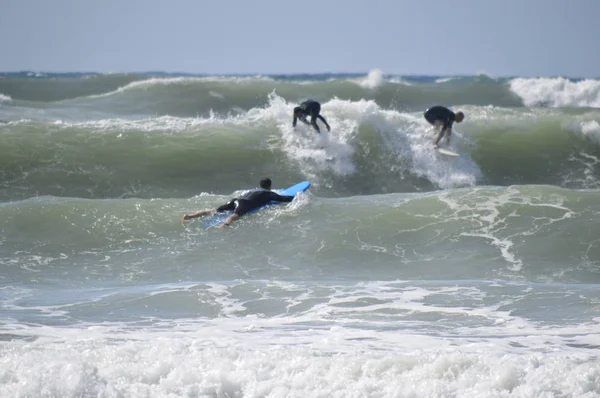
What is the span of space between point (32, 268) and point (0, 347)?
432 cm

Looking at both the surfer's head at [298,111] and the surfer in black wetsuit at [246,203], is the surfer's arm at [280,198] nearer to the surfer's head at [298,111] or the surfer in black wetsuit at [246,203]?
the surfer in black wetsuit at [246,203]

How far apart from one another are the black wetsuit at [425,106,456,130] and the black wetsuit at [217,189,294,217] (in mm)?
6704

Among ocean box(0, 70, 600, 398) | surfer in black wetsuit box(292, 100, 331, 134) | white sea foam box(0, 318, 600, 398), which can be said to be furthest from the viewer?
surfer in black wetsuit box(292, 100, 331, 134)

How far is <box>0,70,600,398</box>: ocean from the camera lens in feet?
24.2

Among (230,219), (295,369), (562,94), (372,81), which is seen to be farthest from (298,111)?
(562,94)

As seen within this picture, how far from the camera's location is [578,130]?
23.4 metres

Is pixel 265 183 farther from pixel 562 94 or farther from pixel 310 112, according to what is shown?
pixel 562 94

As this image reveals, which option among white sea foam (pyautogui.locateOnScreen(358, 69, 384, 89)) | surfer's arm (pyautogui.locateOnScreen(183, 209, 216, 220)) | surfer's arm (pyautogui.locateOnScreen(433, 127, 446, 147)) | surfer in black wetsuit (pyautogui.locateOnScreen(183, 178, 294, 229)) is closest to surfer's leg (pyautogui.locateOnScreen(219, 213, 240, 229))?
surfer in black wetsuit (pyautogui.locateOnScreen(183, 178, 294, 229))

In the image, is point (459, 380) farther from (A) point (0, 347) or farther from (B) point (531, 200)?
(B) point (531, 200)

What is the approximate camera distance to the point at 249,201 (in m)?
14.1

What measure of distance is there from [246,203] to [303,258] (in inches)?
72.3

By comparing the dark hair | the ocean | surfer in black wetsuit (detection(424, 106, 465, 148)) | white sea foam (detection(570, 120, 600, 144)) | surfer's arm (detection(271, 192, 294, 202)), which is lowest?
the ocean

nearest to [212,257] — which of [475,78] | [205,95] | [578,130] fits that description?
[578,130]

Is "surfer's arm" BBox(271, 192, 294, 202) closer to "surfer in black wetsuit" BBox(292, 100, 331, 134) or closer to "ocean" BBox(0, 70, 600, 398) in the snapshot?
"ocean" BBox(0, 70, 600, 398)
